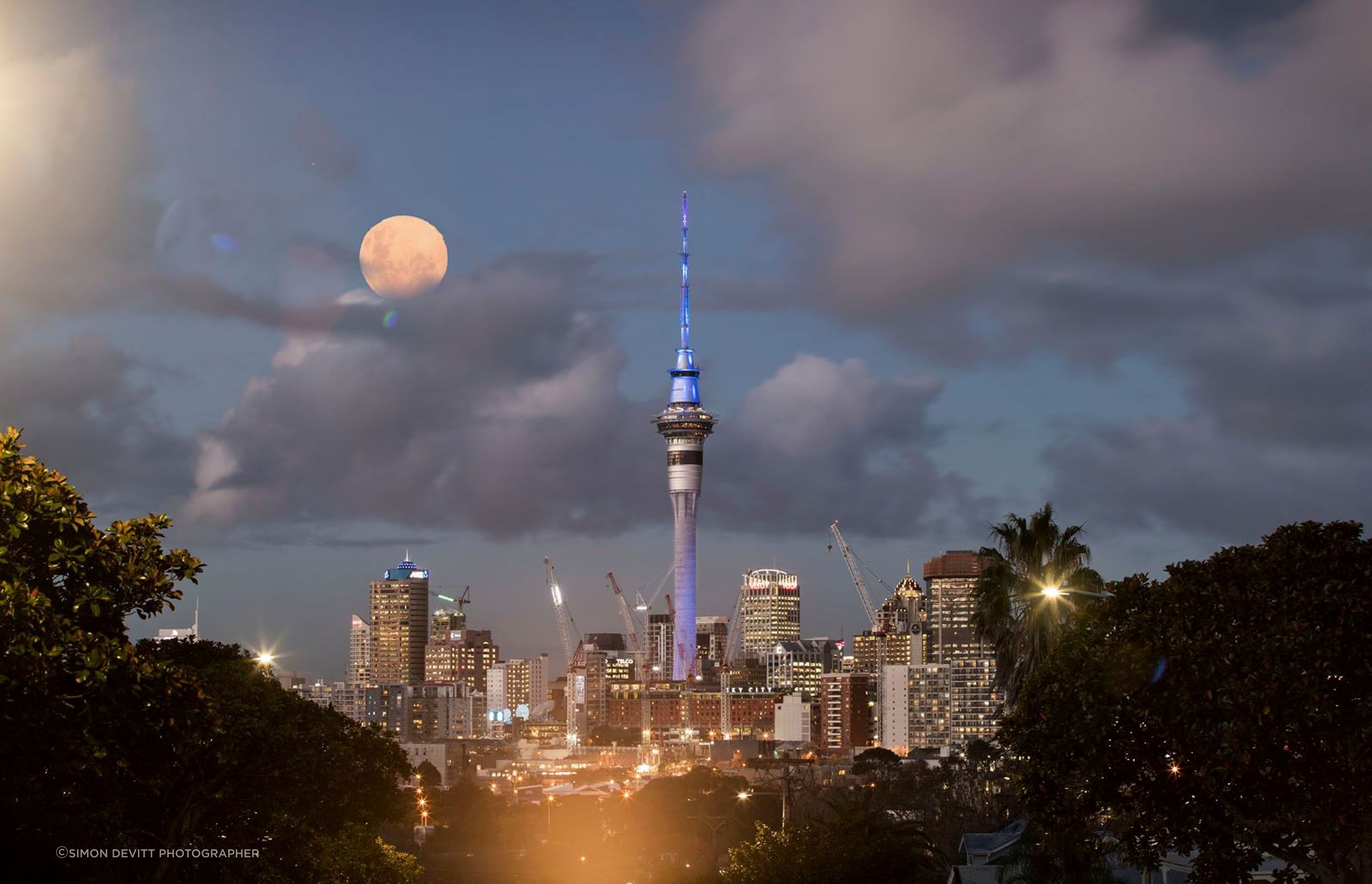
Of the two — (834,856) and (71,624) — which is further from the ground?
(71,624)

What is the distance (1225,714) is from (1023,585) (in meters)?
29.5

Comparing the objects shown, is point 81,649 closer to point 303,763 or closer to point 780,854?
point 303,763

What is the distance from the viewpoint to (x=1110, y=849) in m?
42.9

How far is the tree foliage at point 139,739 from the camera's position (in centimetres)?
3000

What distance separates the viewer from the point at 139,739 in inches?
1369

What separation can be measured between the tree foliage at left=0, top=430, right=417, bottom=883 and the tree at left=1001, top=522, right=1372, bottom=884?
19318 millimetres

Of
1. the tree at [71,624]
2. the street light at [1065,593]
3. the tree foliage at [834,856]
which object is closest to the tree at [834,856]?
the tree foliage at [834,856]

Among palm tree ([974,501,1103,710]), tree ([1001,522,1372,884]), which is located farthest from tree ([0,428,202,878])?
palm tree ([974,501,1103,710])

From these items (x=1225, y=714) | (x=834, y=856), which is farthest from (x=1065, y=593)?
(x=834, y=856)

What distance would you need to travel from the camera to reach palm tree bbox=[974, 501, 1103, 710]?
60.9 meters

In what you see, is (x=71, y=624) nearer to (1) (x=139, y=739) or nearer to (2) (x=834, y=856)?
(1) (x=139, y=739)

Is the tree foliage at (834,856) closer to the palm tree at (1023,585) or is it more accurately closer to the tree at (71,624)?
the palm tree at (1023,585)

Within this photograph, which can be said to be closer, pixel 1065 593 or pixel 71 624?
pixel 71 624

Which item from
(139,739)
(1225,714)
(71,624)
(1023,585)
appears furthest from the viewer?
(1023,585)
